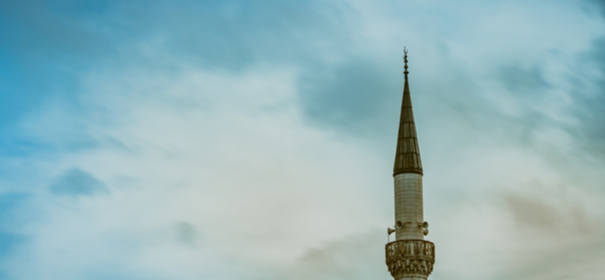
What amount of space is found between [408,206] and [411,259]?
13.2 feet

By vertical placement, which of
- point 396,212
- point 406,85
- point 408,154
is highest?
point 406,85

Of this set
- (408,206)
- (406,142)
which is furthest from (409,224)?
(406,142)

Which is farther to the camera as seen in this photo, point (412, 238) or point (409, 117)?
point (409, 117)

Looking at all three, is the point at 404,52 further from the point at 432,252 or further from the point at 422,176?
the point at 432,252

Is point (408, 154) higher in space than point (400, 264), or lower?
higher

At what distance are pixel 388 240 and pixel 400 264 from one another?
2876 mm

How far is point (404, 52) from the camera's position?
66.9 meters

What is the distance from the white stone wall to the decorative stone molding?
64 centimetres

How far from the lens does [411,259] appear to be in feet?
198

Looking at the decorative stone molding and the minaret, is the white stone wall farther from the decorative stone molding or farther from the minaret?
the decorative stone molding

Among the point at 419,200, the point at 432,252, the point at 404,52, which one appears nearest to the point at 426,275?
the point at 432,252

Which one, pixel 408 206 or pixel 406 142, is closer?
pixel 408 206

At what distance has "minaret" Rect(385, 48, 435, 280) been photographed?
6066cm

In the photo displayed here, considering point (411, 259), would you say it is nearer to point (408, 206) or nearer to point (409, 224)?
point (409, 224)
